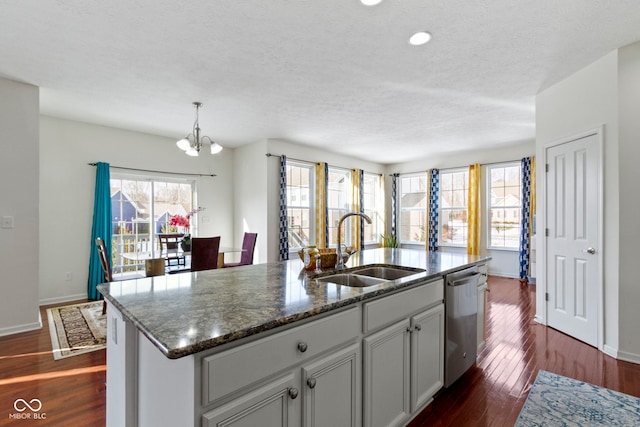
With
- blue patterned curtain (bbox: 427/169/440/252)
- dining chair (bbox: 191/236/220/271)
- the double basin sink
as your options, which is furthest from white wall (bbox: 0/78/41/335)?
blue patterned curtain (bbox: 427/169/440/252)

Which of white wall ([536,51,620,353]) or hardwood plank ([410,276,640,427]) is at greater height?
white wall ([536,51,620,353])

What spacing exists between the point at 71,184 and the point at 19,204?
132cm

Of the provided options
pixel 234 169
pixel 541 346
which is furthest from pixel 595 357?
pixel 234 169

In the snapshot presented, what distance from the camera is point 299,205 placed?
623cm

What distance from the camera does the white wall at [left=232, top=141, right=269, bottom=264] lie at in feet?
18.4

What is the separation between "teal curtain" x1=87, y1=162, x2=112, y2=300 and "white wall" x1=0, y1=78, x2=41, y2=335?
47.8 inches

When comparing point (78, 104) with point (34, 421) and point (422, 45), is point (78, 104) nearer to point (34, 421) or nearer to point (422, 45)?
point (34, 421)

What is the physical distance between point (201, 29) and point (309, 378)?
2538mm

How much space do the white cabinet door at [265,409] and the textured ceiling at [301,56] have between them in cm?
229

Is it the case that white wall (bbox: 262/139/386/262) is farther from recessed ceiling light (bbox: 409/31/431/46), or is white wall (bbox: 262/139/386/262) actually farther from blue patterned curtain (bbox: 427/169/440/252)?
recessed ceiling light (bbox: 409/31/431/46)

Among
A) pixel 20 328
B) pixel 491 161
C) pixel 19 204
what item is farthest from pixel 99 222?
pixel 491 161

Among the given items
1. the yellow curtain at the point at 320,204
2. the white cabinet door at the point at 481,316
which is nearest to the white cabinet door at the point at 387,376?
the white cabinet door at the point at 481,316

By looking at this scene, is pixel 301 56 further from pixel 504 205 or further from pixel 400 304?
pixel 504 205

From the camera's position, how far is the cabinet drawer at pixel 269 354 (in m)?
0.94
